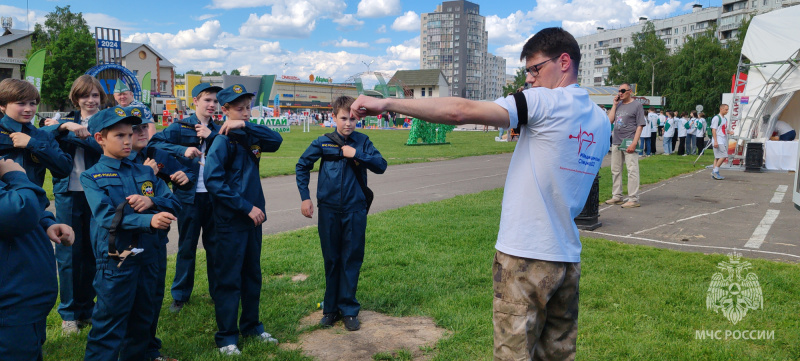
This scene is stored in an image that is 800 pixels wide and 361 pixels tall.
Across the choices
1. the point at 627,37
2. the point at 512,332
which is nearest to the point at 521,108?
the point at 512,332

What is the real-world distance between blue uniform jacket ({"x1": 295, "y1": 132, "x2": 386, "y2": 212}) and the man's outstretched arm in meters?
2.25

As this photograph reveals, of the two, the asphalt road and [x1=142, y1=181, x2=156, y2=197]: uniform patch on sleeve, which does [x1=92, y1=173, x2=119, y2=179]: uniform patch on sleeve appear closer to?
[x1=142, y1=181, x2=156, y2=197]: uniform patch on sleeve

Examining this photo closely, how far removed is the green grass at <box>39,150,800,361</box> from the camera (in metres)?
4.09

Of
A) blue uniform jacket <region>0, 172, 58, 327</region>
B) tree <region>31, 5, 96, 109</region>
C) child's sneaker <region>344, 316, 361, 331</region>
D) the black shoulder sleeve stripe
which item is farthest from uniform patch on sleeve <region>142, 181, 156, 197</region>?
tree <region>31, 5, 96, 109</region>

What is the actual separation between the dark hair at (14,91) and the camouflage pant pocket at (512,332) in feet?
13.3

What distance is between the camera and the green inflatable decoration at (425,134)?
99.5 feet

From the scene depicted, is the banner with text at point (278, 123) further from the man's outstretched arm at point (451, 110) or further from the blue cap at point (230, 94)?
the man's outstretched arm at point (451, 110)

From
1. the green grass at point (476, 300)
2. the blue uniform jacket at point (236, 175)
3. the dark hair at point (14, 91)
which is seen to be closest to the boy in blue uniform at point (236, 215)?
the blue uniform jacket at point (236, 175)

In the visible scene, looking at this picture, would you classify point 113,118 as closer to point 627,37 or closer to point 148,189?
point 148,189

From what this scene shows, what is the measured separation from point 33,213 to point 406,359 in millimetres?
2655

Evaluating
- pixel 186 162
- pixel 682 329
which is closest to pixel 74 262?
pixel 186 162

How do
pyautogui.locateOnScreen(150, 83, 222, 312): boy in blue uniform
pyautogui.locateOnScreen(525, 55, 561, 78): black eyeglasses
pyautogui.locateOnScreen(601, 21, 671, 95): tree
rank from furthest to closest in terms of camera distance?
1. pyautogui.locateOnScreen(601, 21, 671, 95): tree
2. pyautogui.locateOnScreen(150, 83, 222, 312): boy in blue uniform
3. pyautogui.locateOnScreen(525, 55, 561, 78): black eyeglasses

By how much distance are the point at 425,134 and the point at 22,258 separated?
2880 centimetres

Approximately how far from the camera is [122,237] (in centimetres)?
328
